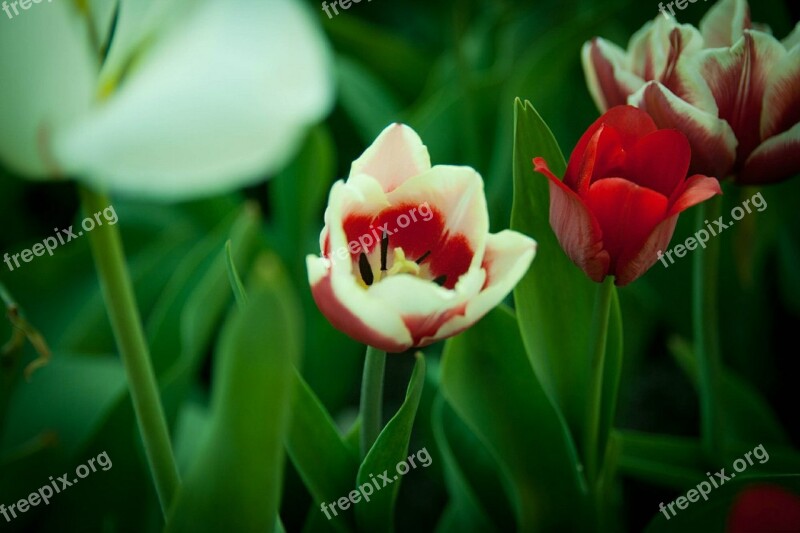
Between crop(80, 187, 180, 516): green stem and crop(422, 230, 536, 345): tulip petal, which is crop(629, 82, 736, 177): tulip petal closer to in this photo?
crop(422, 230, 536, 345): tulip petal

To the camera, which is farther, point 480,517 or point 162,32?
point 480,517

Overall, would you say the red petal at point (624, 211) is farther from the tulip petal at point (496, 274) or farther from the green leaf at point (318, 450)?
the green leaf at point (318, 450)

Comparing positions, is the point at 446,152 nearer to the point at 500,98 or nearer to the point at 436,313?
the point at 500,98

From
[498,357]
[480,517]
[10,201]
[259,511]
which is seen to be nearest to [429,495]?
[480,517]

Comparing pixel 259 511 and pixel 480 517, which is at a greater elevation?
pixel 259 511

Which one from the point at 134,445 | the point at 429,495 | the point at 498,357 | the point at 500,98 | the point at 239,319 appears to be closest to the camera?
the point at 239,319

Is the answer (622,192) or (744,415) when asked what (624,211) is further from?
(744,415)

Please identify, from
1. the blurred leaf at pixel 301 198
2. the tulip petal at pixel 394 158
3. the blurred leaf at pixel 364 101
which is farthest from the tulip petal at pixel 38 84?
the blurred leaf at pixel 364 101

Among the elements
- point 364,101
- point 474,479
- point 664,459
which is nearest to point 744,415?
point 664,459
